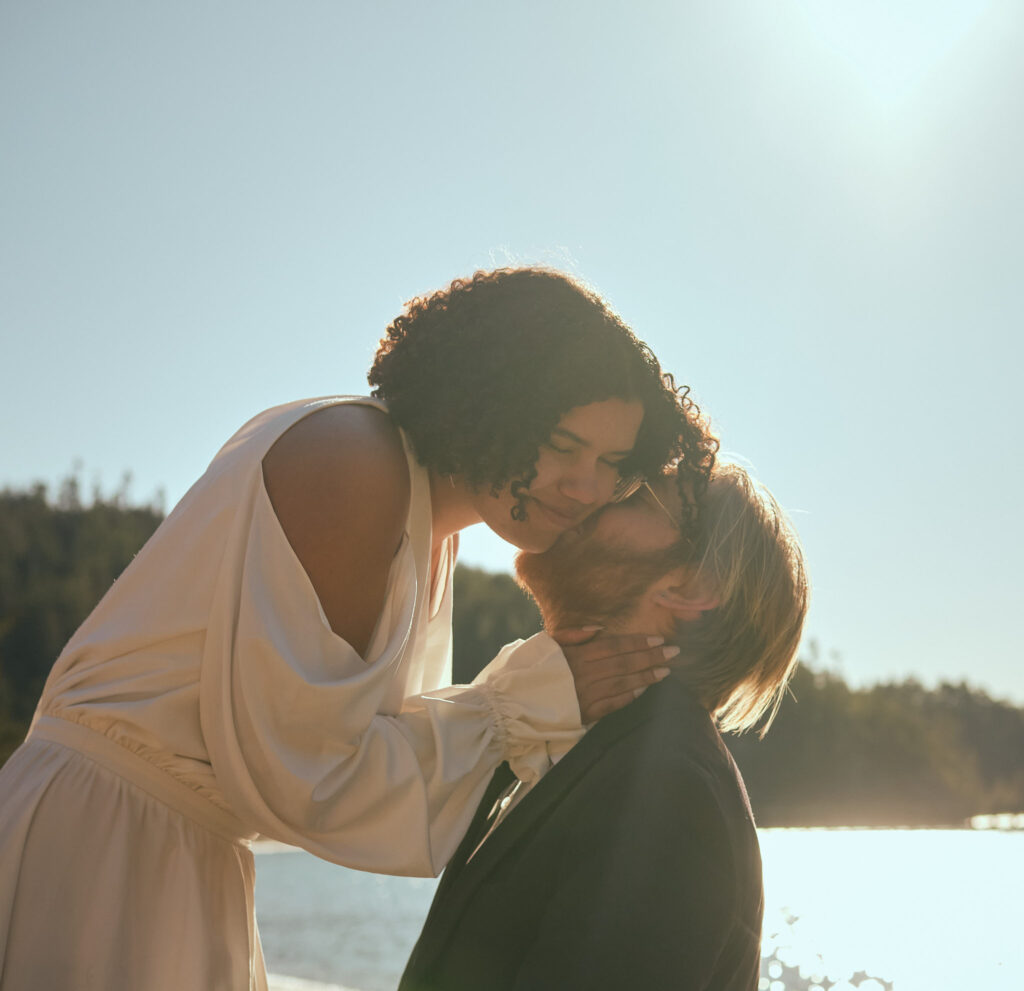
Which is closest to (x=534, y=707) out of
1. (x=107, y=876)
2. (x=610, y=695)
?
(x=610, y=695)

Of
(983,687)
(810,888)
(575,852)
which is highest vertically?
(983,687)

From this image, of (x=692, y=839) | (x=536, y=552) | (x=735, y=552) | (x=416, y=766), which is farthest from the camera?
(x=536, y=552)

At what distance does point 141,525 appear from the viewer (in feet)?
182

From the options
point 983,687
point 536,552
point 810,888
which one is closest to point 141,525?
point 810,888

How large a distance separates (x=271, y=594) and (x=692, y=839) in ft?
3.33

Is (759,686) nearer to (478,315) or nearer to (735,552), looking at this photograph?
(735,552)

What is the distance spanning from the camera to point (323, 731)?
2.15m

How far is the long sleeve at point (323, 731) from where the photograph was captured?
212 centimetres

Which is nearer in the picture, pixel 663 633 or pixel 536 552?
pixel 663 633

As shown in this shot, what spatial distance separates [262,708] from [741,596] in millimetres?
1256

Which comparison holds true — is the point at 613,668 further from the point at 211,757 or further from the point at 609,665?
the point at 211,757

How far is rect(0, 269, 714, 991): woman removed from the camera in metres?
2.12

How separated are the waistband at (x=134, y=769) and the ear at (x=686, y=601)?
1217mm


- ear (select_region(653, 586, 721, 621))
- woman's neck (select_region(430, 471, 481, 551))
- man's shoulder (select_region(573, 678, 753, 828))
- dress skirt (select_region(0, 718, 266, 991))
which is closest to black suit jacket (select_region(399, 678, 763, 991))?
man's shoulder (select_region(573, 678, 753, 828))
